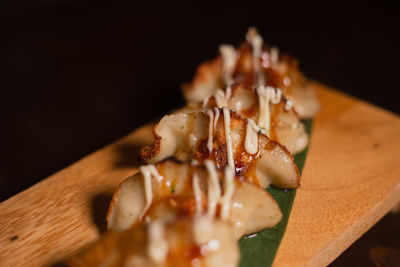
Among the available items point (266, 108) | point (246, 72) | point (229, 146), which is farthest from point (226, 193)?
point (246, 72)

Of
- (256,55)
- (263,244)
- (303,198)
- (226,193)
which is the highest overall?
(256,55)

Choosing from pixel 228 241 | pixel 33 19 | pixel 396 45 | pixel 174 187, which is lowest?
pixel 396 45

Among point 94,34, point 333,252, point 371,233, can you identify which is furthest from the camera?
point 94,34

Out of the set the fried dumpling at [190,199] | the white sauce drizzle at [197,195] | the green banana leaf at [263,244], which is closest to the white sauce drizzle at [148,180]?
the fried dumpling at [190,199]

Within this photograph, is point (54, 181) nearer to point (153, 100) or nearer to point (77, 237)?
point (77, 237)

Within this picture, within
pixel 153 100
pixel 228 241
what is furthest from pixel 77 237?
pixel 153 100

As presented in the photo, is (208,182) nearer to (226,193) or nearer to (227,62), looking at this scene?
(226,193)

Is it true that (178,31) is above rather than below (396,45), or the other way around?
above
